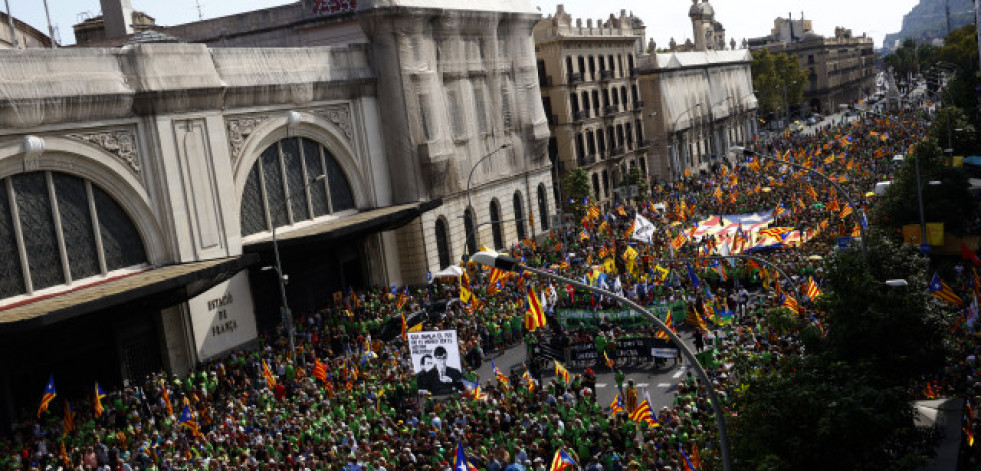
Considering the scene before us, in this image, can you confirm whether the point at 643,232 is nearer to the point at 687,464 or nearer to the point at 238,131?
the point at 238,131

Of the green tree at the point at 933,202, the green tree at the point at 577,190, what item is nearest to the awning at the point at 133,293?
the green tree at the point at 933,202

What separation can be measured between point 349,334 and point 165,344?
6.89 metres

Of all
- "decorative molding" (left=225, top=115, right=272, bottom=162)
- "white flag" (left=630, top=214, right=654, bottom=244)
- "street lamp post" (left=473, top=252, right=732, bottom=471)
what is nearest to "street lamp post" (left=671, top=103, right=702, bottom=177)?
"white flag" (left=630, top=214, right=654, bottom=244)

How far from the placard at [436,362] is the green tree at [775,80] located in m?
112

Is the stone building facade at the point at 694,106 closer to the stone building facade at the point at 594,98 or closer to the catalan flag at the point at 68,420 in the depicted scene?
the stone building facade at the point at 594,98

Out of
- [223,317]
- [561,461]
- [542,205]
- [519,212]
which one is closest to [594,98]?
[542,205]

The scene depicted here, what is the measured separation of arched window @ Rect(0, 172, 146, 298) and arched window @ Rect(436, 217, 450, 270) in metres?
18.2

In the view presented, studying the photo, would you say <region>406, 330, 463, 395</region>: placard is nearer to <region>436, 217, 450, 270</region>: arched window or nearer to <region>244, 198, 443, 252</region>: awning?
<region>244, 198, 443, 252</region>: awning

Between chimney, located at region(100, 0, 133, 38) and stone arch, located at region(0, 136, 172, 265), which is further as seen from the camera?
chimney, located at region(100, 0, 133, 38)

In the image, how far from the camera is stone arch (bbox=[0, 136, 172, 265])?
3272 cm

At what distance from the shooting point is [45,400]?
28203 millimetres

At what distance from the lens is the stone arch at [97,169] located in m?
32.7

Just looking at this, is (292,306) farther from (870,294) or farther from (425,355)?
(870,294)

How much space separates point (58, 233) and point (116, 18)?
2380 cm
